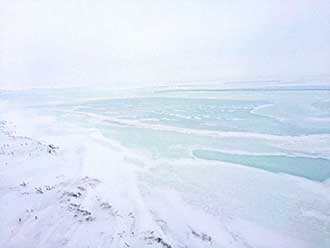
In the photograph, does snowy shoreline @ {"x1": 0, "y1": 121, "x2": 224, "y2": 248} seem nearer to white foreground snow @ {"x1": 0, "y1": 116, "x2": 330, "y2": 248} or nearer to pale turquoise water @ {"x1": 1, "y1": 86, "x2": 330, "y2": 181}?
white foreground snow @ {"x1": 0, "y1": 116, "x2": 330, "y2": 248}

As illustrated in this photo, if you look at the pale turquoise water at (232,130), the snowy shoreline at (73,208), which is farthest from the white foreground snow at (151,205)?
the pale turquoise water at (232,130)

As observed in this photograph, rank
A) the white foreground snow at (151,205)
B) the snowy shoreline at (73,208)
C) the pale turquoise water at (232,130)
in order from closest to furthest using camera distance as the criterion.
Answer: the snowy shoreline at (73,208), the white foreground snow at (151,205), the pale turquoise water at (232,130)

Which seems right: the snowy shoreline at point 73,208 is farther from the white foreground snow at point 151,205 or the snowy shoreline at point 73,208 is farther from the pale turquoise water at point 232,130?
the pale turquoise water at point 232,130

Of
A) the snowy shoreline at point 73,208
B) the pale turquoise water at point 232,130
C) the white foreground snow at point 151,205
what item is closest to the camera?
the snowy shoreline at point 73,208

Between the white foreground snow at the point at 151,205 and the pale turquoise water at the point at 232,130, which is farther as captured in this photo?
the pale turquoise water at the point at 232,130

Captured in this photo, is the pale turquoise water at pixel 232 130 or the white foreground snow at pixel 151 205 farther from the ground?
the pale turquoise water at pixel 232 130

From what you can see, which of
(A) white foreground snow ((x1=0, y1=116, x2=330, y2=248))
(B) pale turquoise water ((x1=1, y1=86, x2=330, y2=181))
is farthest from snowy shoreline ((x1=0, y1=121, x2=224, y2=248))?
(B) pale turquoise water ((x1=1, y1=86, x2=330, y2=181))

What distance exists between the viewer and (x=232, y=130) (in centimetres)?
1583

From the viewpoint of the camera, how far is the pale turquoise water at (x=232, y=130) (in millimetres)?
11617

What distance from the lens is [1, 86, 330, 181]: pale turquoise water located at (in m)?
11.6

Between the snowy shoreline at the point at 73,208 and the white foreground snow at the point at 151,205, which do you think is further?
the white foreground snow at the point at 151,205

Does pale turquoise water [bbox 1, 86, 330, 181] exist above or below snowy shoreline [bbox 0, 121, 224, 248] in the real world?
above

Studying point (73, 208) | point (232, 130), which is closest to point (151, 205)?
point (73, 208)

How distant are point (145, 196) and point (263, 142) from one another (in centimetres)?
661
